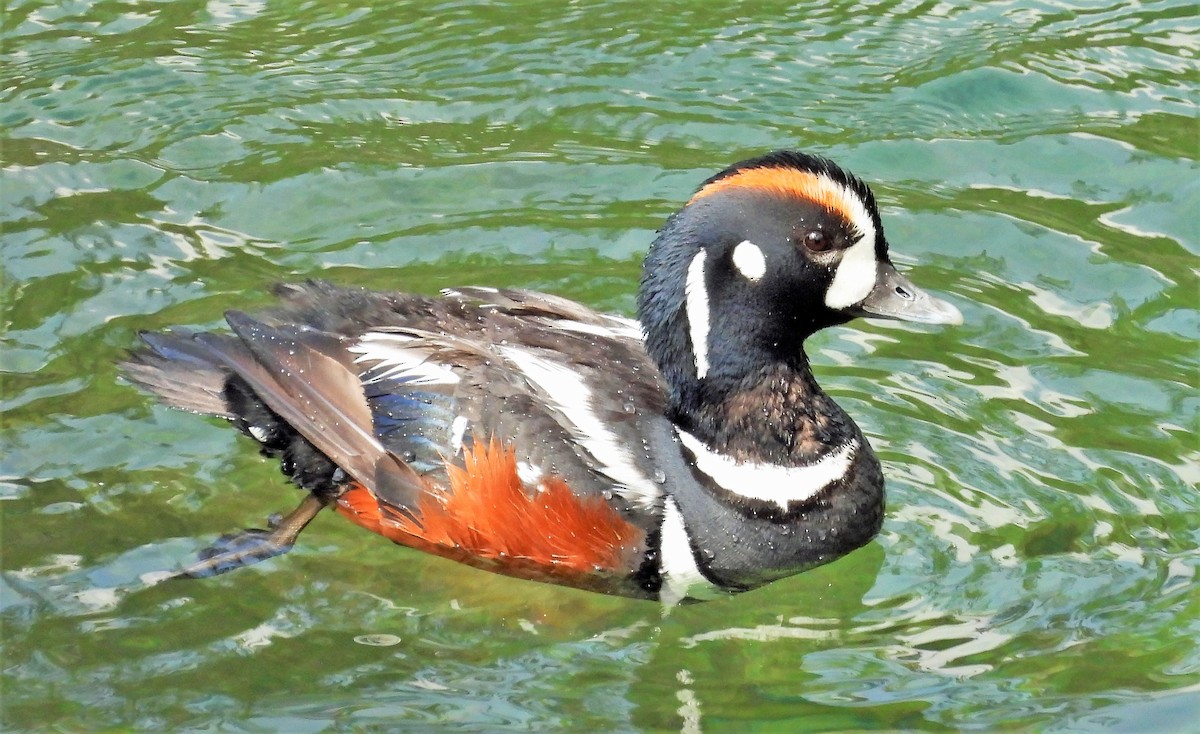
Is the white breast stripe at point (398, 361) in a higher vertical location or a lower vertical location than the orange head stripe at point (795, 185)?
lower

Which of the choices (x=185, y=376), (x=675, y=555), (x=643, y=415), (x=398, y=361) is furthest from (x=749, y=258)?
(x=185, y=376)

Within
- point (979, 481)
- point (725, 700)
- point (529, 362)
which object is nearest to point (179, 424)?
point (529, 362)

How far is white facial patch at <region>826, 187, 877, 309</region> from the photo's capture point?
623 cm

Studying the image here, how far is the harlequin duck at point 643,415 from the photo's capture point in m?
6.25

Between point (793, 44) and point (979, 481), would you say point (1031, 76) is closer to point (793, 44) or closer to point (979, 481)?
point (793, 44)

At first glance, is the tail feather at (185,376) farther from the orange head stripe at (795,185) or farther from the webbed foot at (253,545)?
the orange head stripe at (795,185)

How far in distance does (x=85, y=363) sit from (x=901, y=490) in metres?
3.73

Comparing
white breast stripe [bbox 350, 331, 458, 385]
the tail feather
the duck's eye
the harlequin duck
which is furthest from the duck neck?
the tail feather

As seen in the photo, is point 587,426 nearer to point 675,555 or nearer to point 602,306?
point 675,555

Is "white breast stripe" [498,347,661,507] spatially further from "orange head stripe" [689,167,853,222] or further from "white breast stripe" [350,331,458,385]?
"orange head stripe" [689,167,853,222]

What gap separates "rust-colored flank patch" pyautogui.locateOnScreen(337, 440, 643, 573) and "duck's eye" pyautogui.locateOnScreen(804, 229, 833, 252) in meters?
1.27

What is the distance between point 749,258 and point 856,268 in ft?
1.47

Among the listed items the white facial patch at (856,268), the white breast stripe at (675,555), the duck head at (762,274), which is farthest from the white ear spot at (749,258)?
the white breast stripe at (675,555)

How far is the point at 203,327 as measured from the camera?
303 inches
